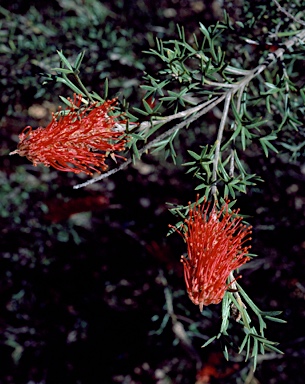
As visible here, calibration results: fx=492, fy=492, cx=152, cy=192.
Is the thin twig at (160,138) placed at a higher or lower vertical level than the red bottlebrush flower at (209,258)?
higher

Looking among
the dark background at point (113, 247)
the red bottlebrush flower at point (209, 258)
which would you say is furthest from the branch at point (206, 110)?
the dark background at point (113, 247)

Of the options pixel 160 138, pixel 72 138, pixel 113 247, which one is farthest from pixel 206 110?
pixel 113 247

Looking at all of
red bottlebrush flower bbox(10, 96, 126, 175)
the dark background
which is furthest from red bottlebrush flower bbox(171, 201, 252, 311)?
the dark background

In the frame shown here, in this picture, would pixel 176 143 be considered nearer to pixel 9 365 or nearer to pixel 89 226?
pixel 89 226

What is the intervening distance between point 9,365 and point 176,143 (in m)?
2.03

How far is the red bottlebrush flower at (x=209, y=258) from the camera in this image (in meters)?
1.23

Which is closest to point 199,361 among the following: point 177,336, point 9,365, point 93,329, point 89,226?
point 177,336

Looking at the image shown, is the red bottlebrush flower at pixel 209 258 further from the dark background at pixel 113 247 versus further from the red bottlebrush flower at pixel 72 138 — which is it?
the dark background at pixel 113 247

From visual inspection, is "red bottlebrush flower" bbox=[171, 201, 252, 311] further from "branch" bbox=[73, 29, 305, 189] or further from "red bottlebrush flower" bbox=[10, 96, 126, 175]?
"red bottlebrush flower" bbox=[10, 96, 126, 175]

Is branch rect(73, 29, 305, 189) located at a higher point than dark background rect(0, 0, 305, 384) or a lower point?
higher

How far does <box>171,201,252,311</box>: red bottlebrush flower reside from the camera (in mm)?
1232

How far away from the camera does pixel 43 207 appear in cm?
330

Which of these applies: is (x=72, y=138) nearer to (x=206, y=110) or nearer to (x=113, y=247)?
(x=206, y=110)

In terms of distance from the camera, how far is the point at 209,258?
126 cm
